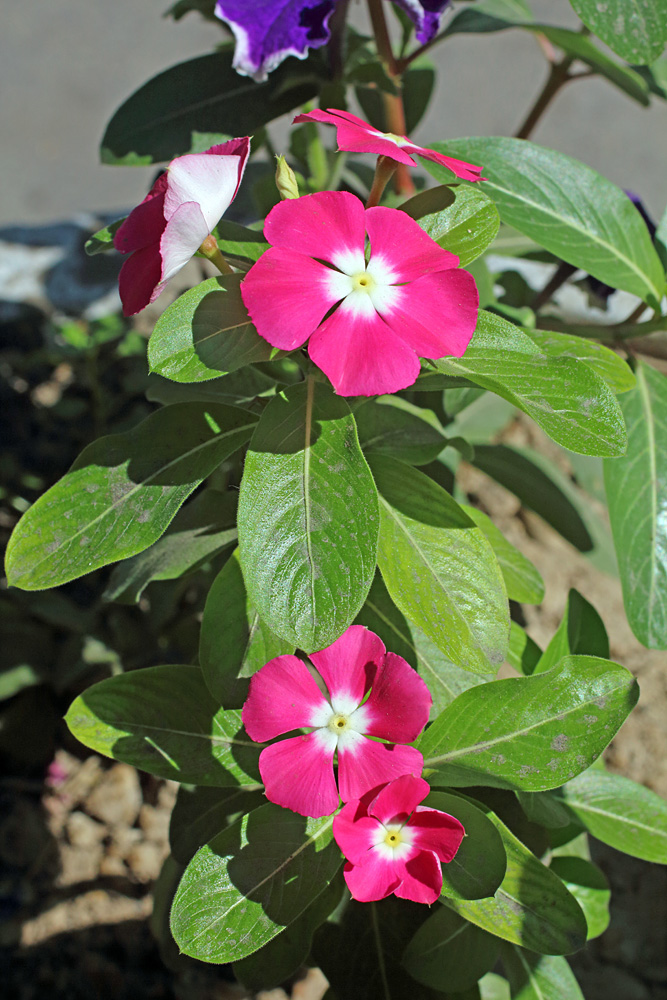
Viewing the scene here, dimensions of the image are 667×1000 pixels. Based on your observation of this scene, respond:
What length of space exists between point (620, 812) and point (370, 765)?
1.14ft

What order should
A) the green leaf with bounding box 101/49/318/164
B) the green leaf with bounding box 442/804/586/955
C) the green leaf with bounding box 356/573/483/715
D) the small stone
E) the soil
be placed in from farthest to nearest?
1. the small stone
2. the soil
3. the green leaf with bounding box 101/49/318/164
4. the green leaf with bounding box 356/573/483/715
5. the green leaf with bounding box 442/804/586/955

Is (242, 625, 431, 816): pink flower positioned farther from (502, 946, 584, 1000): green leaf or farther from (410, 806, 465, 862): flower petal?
(502, 946, 584, 1000): green leaf

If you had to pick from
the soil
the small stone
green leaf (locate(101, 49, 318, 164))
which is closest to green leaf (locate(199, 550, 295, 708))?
green leaf (locate(101, 49, 318, 164))

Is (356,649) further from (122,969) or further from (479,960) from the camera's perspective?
(122,969)

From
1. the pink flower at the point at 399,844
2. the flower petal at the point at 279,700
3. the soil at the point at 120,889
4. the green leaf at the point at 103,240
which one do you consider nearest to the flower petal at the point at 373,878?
the pink flower at the point at 399,844

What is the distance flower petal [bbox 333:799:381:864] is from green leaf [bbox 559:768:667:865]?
31 centimetres

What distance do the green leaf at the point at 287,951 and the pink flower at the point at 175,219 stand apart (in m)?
0.52

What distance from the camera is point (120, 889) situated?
4.58ft

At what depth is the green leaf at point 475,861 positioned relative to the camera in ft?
2.06

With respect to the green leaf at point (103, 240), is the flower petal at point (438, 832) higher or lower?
lower

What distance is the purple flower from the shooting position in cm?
85

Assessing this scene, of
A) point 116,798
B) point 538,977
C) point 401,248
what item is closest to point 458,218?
point 401,248

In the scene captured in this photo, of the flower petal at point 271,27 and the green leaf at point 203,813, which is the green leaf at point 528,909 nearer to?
the green leaf at point 203,813

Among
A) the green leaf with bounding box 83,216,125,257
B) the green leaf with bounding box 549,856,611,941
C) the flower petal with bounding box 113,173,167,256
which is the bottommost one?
the green leaf with bounding box 549,856,611,941
